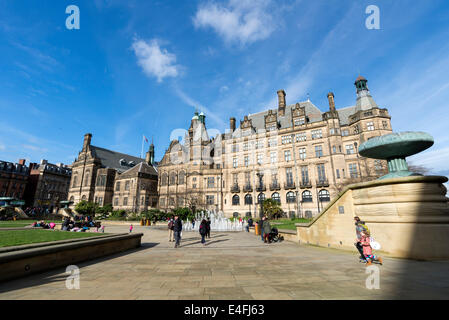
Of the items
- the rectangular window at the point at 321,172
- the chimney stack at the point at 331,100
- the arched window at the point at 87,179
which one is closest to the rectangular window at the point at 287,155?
the rectangular window at the point at 321,172

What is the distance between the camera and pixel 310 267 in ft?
21.1

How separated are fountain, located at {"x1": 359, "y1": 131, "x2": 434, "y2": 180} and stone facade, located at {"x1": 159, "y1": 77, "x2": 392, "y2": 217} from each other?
81.2ft

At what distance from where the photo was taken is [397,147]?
847cm

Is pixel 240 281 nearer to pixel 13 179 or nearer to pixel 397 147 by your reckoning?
pixel 397 147

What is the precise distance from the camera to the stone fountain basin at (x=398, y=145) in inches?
314

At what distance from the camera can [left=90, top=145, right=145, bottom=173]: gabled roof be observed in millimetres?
59969

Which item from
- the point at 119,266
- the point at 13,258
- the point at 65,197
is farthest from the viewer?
the point at 65,197

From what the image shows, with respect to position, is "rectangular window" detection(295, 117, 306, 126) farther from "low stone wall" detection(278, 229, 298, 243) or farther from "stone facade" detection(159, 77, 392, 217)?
"low stone wall" detection(278, 229, 298, 243)

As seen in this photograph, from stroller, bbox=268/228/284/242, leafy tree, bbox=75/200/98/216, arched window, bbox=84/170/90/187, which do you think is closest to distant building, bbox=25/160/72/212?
arched window, bbox=84/170/90/187

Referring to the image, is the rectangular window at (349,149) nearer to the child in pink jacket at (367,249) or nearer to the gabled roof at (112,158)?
the child in pink jacket at (367,249)

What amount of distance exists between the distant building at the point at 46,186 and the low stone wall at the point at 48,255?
70.3m
